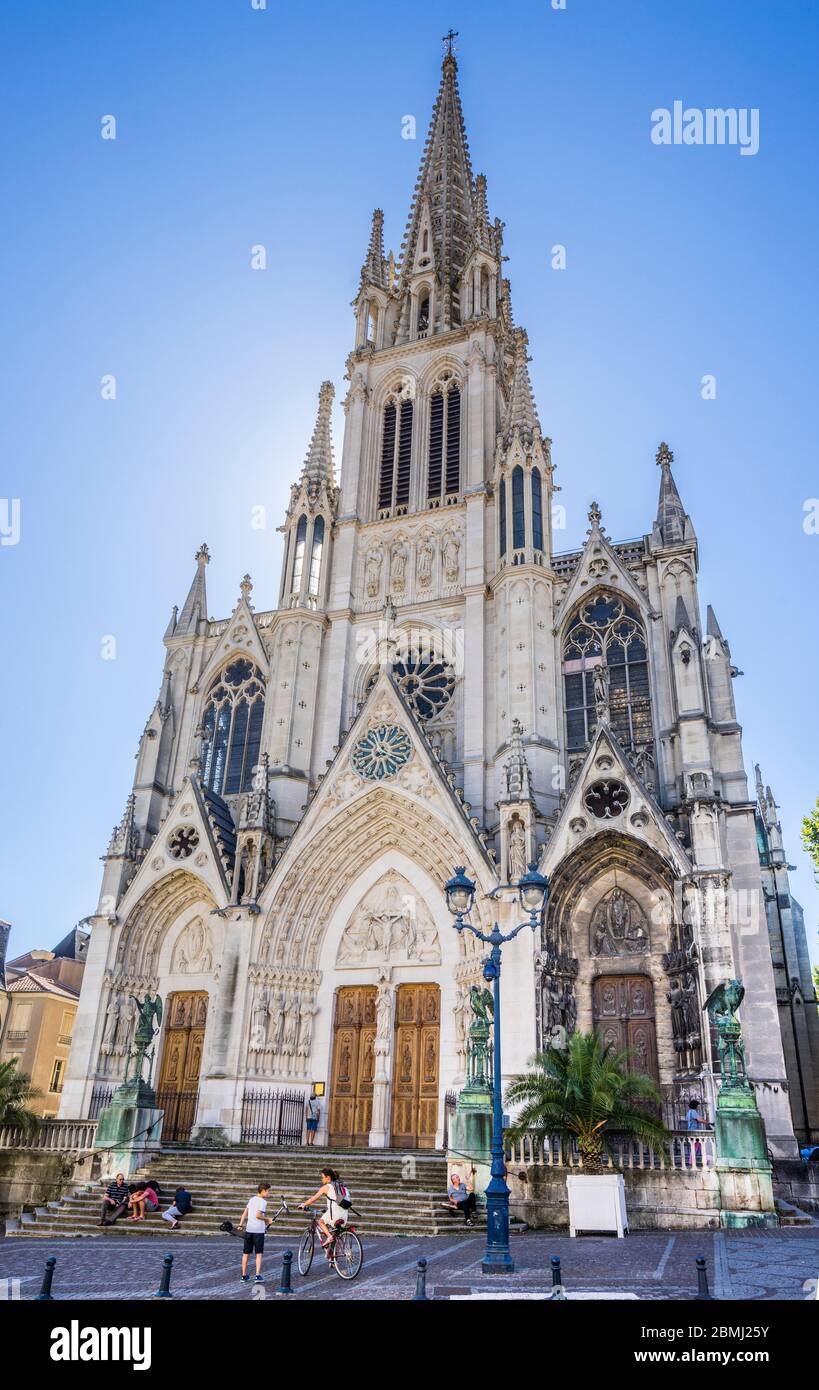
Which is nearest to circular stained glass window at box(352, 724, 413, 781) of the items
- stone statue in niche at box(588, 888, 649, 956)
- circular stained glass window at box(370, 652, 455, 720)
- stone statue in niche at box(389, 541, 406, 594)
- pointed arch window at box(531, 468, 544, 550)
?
circular stained glass window at box(370, 652, 455, 720)

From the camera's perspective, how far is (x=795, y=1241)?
14.1m

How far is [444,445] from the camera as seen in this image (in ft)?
113

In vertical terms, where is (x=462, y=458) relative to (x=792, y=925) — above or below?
above

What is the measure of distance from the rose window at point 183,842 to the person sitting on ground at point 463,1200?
45.2ft

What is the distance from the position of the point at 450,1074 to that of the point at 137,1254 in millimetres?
11632

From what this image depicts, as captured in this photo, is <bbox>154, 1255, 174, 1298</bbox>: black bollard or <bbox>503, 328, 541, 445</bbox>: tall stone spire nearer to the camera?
<bbox>154, 1255, 174, 1298</bbox>: black bollard

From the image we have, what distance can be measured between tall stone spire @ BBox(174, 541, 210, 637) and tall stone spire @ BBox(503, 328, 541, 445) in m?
12.0

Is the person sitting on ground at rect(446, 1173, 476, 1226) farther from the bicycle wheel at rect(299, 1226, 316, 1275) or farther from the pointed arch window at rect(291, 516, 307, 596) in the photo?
the pointed arch window at rect(291, 516, 307, 596)

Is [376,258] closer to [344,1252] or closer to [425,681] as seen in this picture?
[425,681]

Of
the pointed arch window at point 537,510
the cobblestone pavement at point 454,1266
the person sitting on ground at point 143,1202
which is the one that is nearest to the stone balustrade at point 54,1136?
the person sitting on ground at point 143,1202

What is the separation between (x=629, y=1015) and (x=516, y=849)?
15.5 ft

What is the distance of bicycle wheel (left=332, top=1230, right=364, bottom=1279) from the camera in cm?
1151
